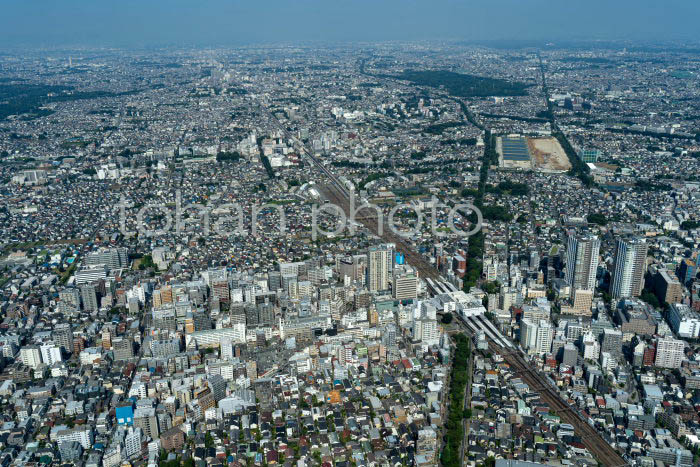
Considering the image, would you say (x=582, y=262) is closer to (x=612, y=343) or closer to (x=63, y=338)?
(x=612, y=343)

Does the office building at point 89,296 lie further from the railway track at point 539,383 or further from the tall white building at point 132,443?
the railway track at point 539,383

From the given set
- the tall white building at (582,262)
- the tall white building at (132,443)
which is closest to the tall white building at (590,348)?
the tall white building at (582,262)

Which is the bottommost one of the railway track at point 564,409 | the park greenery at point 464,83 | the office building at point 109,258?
the railway track at point 564,409

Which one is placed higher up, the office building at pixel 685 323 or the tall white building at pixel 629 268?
the tall white building at pixel 629 268

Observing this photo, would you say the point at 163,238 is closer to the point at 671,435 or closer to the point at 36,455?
the point at 36,455

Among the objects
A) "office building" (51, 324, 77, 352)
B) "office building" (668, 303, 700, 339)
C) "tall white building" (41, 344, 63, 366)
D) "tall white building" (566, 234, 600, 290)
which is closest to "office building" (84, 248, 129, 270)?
"office building" (51, 324, 77, 352)

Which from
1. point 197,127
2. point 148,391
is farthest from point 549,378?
point 197,127

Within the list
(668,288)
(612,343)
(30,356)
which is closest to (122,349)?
(30,356)
